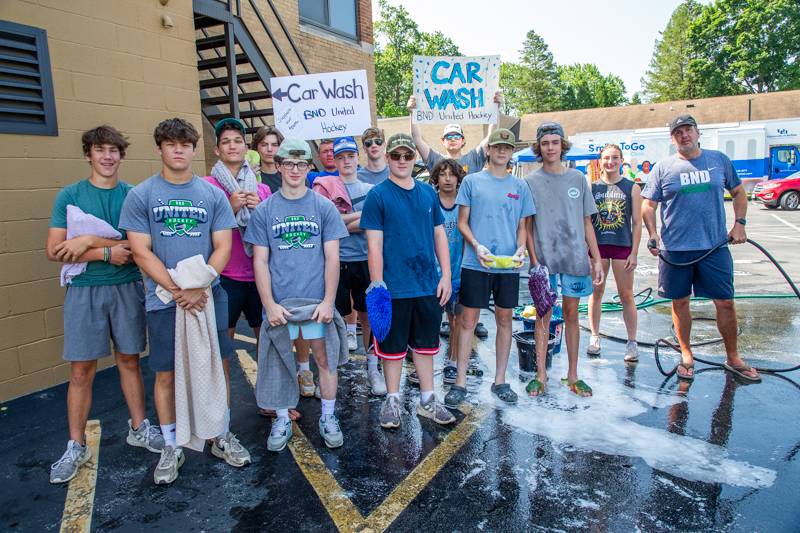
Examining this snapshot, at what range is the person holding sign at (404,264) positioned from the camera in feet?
12.3

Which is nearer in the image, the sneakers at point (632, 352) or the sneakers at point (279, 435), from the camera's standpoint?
the sneakers at point (279, 435)

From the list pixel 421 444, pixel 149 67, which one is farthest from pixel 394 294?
pixel 149 67

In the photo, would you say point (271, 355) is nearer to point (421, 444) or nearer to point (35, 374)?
point (421, 444)

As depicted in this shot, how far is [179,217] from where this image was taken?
3.23 meters

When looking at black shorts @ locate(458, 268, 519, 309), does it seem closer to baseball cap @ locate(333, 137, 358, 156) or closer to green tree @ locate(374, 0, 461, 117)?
baseball cap @ locate(333, 137, 358, 156)

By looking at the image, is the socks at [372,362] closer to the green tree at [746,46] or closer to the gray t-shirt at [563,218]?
the gray t-shirt at [563,218]

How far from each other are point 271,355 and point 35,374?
2.65 metres

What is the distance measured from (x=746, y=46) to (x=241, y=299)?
207ft

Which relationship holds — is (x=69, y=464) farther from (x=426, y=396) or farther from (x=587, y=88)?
(x=587, y=88)

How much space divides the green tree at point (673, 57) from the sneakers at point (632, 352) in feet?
210

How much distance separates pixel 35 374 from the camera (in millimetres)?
4766

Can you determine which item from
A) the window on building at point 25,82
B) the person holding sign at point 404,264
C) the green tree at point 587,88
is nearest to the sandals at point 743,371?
the person holding sign at point 404,264

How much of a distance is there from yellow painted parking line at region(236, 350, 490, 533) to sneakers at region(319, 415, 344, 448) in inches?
4.4

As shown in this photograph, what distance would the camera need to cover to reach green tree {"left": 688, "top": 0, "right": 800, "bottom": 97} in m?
51.8
